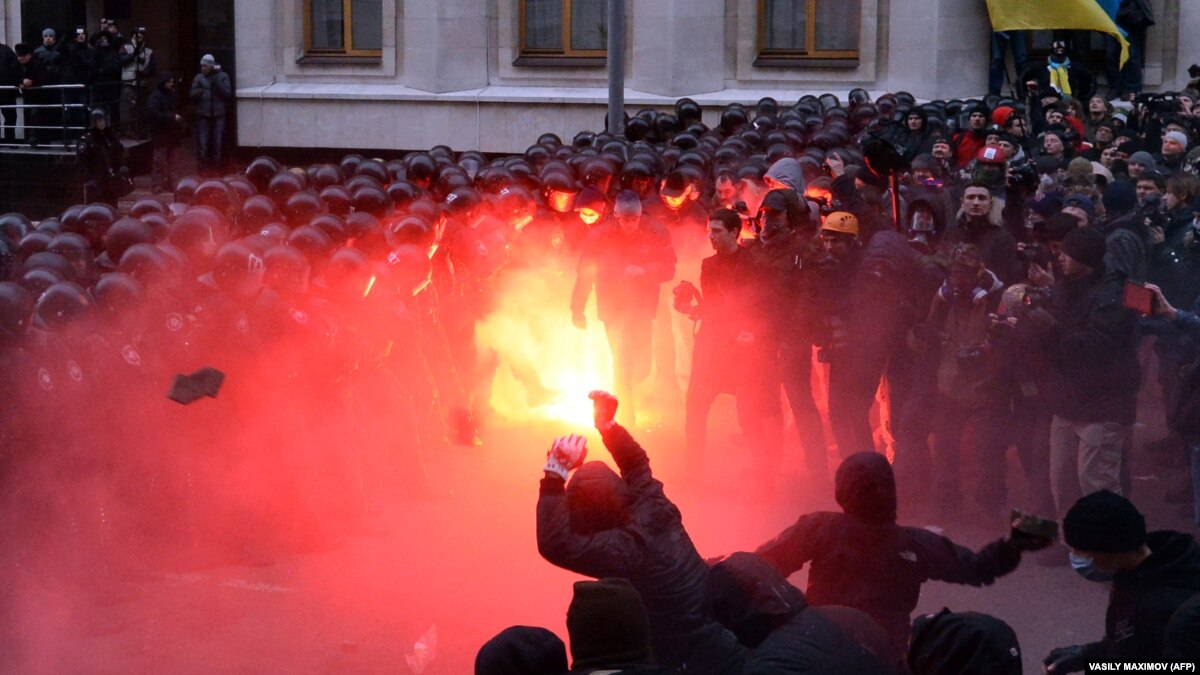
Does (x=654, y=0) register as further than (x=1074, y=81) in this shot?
Yes

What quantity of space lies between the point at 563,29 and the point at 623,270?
47.5 ft

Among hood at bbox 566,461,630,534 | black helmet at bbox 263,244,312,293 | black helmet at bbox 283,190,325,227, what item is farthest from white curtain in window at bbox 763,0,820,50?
hood at bbox 566,461,630,534

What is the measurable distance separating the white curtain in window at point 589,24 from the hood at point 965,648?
2101 cm

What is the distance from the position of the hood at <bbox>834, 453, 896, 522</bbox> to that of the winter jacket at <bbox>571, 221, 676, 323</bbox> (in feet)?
18.1

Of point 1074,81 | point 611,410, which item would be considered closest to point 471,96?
point 1074,81

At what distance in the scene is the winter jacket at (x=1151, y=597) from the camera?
4.44m

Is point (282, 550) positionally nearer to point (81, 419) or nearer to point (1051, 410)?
point (81, 419)

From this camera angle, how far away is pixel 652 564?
5.19m

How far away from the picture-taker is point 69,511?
24.3 feet

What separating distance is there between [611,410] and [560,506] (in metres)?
0.73

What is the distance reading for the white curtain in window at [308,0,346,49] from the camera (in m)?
25.2

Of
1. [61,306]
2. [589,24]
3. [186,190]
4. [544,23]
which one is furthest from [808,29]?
[61,306]

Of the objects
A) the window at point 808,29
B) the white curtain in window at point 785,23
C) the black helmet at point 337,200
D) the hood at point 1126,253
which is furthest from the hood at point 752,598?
the white curtain in window at point 785,23

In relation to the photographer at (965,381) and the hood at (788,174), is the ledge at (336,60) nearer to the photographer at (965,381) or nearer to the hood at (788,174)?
the hood at (788,174)
